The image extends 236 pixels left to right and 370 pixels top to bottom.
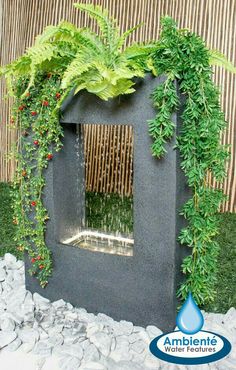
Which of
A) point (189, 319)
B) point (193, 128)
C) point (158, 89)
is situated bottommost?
point (189, 319)

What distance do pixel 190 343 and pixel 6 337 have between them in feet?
2.87

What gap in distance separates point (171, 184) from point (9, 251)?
70.2 inches

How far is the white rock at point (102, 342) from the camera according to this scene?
2213 mm

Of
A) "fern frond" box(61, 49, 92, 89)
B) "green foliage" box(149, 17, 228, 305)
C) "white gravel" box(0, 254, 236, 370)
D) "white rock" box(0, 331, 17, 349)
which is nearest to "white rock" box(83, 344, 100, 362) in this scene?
"white gravel" box(0, 254, 236, 370)

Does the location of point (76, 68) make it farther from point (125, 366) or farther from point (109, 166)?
point (109, 166)

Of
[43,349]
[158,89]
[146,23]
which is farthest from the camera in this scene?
[146,23]

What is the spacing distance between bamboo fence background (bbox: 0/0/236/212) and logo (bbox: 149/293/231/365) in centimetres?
273

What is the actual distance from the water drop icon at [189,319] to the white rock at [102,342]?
0.38 m

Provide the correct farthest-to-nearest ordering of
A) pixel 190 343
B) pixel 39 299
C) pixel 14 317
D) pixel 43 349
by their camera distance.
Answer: pixel 39 299
pixel 14 317
pixel 43 349
pixel 190 343

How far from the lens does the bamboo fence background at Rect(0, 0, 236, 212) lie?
4496mm

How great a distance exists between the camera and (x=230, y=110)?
15.0 feet

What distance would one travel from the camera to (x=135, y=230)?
236 centimetres

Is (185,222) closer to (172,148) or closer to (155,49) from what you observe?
(172,148)

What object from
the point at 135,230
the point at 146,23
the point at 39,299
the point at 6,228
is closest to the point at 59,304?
the point at 39,299
